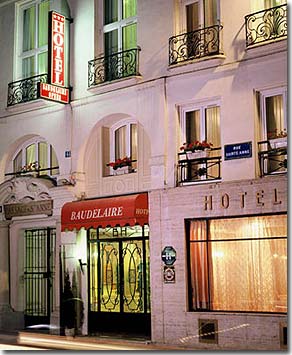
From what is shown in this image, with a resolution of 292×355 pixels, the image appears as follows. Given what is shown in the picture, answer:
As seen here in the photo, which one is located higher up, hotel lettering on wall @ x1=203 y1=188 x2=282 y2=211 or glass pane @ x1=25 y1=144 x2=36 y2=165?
glass pane @ x1=25 y1=144 x2=36 y2=165

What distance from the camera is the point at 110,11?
42.0 feet

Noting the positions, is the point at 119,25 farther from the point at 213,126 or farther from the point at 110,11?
the point at 213,126

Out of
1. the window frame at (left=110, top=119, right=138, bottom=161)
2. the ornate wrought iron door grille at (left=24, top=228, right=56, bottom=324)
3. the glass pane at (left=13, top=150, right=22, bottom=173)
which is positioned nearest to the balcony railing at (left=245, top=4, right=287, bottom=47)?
the window frame at (left=110, top=119, right=138, bottom=161)

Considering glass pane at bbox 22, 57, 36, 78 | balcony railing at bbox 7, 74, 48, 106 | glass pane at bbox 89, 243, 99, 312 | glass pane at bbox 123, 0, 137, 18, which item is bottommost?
glass pane at bbox 89, 243, 99, 312

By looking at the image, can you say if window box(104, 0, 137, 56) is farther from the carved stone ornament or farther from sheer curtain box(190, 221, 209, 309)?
sheer curtain box(190, 221, 209, 309)

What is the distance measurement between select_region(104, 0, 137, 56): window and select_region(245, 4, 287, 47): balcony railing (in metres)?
2.42

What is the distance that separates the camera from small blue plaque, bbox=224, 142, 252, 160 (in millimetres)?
10508

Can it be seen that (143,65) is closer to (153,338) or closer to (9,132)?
(9,132)

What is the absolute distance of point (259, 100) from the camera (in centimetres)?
1067

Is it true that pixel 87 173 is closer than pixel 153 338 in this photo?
No

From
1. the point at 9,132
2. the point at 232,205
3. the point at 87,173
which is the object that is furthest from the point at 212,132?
the point at 9,132

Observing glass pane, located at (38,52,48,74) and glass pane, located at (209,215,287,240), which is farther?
glass pane, located at (38,52,48,74)

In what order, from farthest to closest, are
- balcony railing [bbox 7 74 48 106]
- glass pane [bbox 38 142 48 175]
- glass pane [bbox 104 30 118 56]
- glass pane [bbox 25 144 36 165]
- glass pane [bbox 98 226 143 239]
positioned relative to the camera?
glass pane [bbox 25 144 36 165] < glass pane [bbox 38 142 48 175] < balcony railing [bbox 7 74 48 106] < glass pane [bbox 104 30 118 56] < glass pane [bbox 98 226 143 239]

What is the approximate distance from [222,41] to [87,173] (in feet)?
12.1
